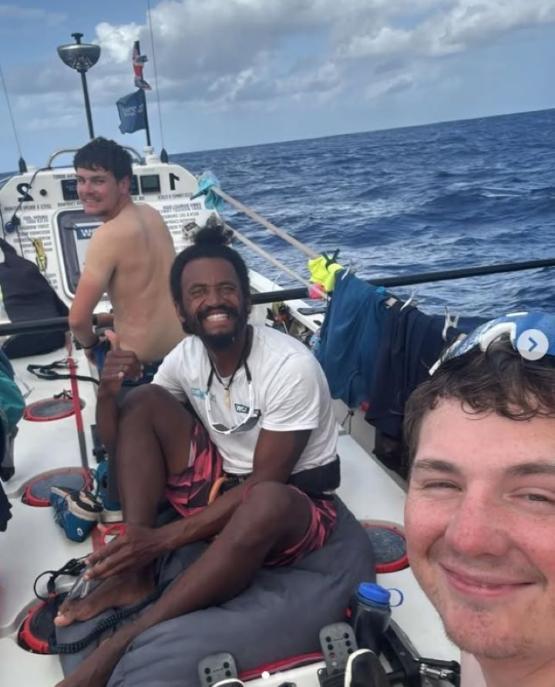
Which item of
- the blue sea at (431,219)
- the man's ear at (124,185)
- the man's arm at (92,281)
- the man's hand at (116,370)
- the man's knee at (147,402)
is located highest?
the man's ear at (124,185)

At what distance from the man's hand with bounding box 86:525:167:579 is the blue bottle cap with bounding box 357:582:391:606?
2.16 feet

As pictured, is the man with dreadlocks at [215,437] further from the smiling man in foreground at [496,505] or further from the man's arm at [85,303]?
the smiling man in foreground at [496,505]

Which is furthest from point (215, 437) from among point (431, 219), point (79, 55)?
point (431, 219)

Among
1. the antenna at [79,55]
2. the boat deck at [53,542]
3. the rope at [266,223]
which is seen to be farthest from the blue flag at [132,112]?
the boat deck at [53,542]

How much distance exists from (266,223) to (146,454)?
2.23 m

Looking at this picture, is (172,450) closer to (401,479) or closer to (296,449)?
(296,449)

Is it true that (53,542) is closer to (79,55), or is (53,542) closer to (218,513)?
(218,513)

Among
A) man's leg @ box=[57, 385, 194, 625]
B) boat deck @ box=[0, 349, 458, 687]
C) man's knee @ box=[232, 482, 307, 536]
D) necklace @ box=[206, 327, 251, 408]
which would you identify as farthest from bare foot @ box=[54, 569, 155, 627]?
necklace @ box=[206, 327, 251, 408]

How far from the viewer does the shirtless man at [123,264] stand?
307cm

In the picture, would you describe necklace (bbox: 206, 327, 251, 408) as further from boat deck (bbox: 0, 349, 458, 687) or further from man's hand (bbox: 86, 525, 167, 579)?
boat deck (bbox: 0, 349, 458, 687)

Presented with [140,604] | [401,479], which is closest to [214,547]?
[140,604]

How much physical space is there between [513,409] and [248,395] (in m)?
1.38

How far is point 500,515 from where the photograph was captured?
0.89 metres

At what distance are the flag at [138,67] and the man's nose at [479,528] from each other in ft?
23.1
